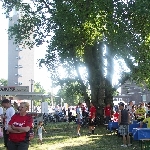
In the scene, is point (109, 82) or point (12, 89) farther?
point (12, 89)

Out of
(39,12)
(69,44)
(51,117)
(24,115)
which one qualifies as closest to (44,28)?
(39,12)

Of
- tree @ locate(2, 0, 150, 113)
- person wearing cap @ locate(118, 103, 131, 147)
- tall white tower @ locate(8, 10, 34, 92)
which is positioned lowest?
person wearing cap @ locate(118, 103, 131, 147)

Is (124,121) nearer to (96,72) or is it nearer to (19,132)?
(19,132)

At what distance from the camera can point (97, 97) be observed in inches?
1077

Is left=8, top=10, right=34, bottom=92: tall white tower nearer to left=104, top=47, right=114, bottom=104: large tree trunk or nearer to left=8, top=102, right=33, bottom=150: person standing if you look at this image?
left=104, top=47, right=114, bottom=104: large tree trunk

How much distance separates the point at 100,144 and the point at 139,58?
1139cm

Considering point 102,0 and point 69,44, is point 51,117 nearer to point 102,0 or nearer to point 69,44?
point 69,44

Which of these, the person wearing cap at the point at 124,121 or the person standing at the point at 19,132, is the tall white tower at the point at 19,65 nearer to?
the person wearing cap at the point at 124,121

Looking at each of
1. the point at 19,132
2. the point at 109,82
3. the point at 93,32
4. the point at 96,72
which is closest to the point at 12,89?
the point at 96,72

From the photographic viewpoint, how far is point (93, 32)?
2214cm

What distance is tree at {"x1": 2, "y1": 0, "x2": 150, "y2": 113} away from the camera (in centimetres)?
1977

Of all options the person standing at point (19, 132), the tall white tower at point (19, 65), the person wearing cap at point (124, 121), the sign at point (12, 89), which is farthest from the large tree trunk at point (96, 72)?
the tall white tower at point (19, 65)

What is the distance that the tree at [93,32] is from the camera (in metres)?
19.8

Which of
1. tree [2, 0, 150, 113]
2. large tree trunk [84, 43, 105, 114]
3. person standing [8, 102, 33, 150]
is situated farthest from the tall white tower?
person standing [8, 102, 33, 150]
